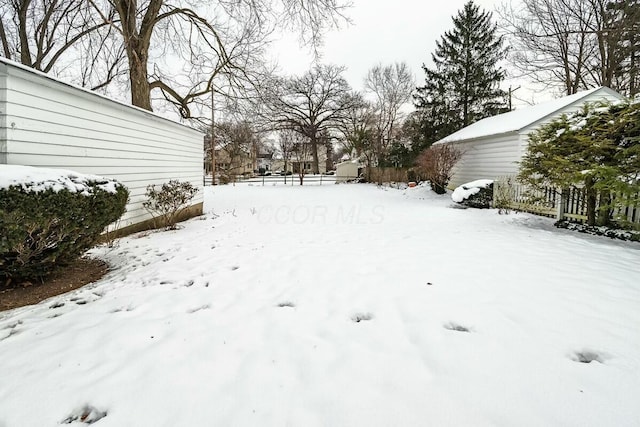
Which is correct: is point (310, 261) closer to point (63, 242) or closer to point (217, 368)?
point (217, 368)

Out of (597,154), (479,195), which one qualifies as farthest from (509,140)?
(597,154)

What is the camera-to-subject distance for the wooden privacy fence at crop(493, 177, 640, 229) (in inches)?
198

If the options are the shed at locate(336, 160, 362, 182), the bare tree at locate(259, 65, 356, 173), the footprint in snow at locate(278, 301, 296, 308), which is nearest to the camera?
the footprint in snow at locate(278, 301, 296, 308)

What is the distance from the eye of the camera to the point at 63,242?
3.17m

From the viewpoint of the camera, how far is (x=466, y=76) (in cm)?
2203

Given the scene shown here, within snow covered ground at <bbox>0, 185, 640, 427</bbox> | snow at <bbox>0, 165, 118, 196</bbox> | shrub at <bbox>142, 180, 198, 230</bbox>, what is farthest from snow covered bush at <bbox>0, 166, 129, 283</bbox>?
shrub at <bbox>142, 180, 198, 230</bbox>

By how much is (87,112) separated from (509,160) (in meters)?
12.5

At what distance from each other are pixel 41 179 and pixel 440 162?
14185 mm

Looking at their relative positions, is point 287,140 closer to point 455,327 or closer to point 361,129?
point 361,129

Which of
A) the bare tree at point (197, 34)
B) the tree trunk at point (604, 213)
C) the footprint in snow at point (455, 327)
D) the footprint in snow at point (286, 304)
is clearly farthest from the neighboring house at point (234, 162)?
the footprint in snow at point (455, 327)

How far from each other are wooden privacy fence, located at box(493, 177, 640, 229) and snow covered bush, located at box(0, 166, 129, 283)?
7.53 m

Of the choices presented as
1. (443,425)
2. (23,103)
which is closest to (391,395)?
(443,425)

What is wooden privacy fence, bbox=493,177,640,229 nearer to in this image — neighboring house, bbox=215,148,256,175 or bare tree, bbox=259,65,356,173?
bare tree, bbox=259,65,356,173

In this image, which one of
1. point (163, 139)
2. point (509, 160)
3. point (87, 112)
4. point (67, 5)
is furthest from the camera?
point (509, 160)
